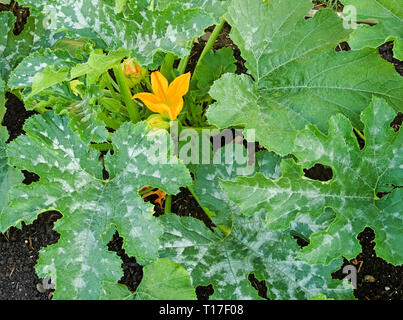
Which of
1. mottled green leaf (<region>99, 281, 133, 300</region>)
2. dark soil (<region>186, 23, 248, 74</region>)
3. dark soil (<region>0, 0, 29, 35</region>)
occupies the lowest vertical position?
→ mottled green leaf (<region>99, 281, 133, 300</region>)

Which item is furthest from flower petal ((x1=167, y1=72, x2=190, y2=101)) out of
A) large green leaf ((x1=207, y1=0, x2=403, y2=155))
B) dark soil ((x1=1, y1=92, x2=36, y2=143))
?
dark soil ((x1=1, y1=92, x2=36, y2=143))

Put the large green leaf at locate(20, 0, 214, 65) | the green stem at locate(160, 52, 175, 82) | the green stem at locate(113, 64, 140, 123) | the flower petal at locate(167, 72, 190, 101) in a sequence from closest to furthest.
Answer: the large green leaf at locate(20, 0, 214, 65) → the green stem at locate(113, 64, 140, 123) → the flower petal at locate(167, 72, 190, 101) → the green stem at locate(160, 52, 175, 82)

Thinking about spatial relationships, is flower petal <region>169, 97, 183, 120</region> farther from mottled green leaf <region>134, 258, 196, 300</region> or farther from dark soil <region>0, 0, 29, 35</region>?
dark soil <region>0, 0, 29, 35</region>

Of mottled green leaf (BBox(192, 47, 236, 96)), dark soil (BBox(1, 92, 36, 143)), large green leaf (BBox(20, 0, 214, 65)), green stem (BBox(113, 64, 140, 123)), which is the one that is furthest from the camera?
dark soil (BBox(1, 92, 36, 143))

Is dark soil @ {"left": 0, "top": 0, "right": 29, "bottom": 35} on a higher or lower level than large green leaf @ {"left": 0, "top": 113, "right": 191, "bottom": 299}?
higher

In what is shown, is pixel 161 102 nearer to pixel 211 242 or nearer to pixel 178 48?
pixel 178 48

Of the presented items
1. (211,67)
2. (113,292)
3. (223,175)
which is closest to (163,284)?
(113,292)

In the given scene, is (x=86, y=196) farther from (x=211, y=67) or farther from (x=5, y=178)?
(x=211, y=67)
